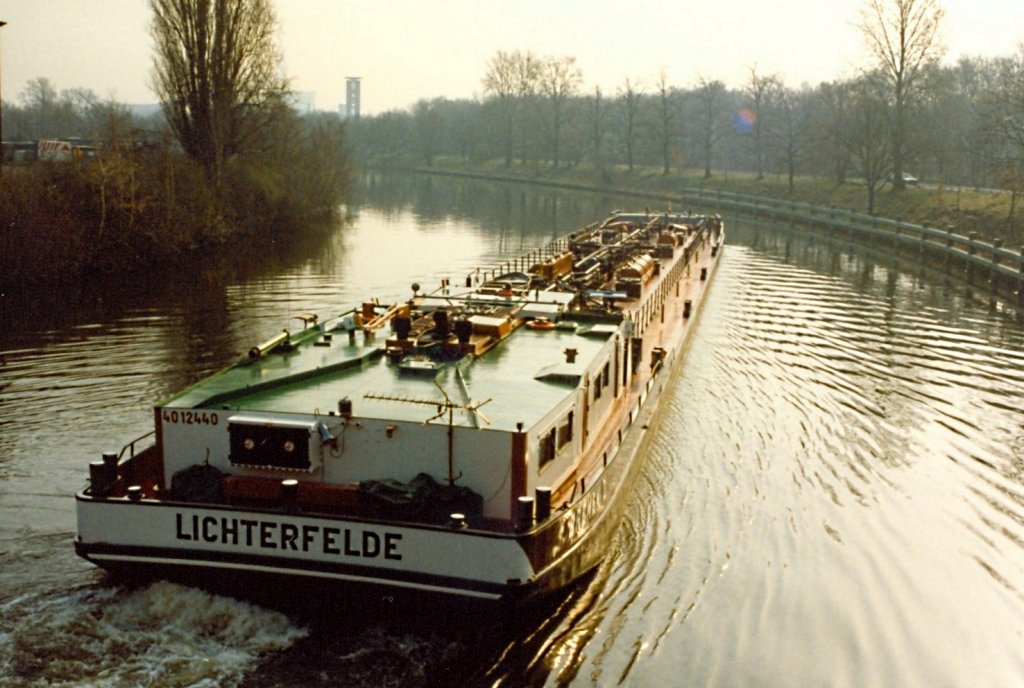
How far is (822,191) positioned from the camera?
80625 millimetres

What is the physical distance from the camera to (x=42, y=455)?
1922cm

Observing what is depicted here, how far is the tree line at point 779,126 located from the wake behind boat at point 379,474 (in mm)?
46590

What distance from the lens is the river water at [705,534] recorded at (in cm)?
1248

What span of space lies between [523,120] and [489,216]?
64.4 metres

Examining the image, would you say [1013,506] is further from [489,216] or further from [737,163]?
[737,163]

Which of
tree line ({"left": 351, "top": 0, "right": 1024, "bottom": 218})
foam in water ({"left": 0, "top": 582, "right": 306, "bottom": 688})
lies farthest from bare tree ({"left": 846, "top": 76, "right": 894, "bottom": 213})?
foam in water ({"left": 0, "top": 582, "right": 306, "bottom": 688})

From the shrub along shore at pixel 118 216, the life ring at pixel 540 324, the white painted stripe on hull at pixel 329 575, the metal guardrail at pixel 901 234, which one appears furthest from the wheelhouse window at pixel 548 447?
the metal guardrail at pixel 901 234

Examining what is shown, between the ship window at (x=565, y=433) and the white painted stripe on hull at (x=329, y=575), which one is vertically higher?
the ship window at (x=565, y=433)

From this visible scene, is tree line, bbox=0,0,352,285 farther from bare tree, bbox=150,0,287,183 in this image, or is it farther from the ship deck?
the ship deck

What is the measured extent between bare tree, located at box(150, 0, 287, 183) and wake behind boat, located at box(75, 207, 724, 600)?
41109 mm

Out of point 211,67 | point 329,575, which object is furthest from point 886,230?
point 329,575

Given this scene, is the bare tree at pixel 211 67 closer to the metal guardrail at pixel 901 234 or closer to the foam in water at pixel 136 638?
the metal guardrail at pixel 901 234

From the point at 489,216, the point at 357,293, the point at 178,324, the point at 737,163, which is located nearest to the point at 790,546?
Answer: the point at 178,324

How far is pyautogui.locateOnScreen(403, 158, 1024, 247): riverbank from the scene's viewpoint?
57125 mm
